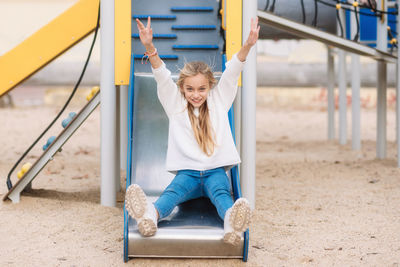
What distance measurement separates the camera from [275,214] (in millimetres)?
3309

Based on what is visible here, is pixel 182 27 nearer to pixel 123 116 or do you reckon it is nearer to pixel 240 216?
pixel 123 116

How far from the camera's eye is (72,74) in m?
9.88

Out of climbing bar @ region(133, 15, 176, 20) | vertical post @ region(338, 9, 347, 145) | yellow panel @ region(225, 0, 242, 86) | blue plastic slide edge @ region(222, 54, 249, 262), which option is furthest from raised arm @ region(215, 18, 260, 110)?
vertical post @ region(338, 9, 347, 145)

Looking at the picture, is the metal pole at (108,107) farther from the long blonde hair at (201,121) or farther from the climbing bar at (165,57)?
the long blonde hair at (201,121)

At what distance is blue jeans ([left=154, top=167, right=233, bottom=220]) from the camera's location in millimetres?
2588

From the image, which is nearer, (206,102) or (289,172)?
(206,102)

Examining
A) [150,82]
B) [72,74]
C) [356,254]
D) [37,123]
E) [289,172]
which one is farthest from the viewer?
[72,74]

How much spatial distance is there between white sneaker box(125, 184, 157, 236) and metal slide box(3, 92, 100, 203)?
1.14 metres

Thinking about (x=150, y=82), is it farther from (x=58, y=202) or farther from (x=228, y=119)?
(x=58, y=202)

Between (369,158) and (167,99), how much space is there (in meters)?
3.51

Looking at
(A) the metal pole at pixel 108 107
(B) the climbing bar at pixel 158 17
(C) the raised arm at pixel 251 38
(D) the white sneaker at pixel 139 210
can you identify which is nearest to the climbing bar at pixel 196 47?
(B) the climbing bar at pixel 158 17

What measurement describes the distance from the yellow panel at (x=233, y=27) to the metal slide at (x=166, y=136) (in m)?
0.20

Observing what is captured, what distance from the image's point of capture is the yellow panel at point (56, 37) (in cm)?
374

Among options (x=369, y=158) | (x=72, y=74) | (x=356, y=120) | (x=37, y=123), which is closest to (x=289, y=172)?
(x=369, y=158)
